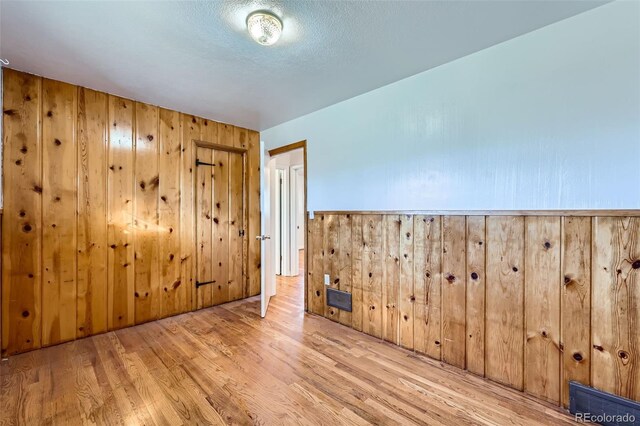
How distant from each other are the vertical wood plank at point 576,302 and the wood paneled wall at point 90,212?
3.42 m

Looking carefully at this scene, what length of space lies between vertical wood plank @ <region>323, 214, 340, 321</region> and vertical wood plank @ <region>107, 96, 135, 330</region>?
2.02m

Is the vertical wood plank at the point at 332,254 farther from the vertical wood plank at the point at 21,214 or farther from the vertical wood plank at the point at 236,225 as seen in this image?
the vertical wood plank at the point at 21,214

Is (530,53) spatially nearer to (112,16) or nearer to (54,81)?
(112,16)

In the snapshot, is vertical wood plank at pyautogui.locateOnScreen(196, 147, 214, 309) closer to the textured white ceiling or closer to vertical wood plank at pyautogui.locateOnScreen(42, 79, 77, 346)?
the textured white ceiling

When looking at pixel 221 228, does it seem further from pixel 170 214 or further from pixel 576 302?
pixel 576 302

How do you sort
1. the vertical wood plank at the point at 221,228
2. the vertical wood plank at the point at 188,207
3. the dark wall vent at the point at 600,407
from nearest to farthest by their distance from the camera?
the dark wall vent at the point at 600,407
the vertical wood plank at the point at 188,207
the vertical wood plank at the point at 221,228

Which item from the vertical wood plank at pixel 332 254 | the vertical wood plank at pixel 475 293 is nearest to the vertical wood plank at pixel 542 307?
the vertical wood plank at pixel 475 293

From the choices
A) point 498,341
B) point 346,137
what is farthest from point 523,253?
point 346,137

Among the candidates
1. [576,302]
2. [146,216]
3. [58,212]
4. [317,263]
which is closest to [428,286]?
[576,302]

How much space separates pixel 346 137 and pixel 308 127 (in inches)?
24.2

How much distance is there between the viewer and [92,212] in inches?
103

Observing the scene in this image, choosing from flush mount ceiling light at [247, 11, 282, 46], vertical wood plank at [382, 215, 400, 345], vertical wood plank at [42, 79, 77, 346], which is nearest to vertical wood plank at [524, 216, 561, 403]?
vertical wood plank at [382, 215, 400, 345]

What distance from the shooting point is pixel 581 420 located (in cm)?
158

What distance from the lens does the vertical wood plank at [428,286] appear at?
7.21 ft
